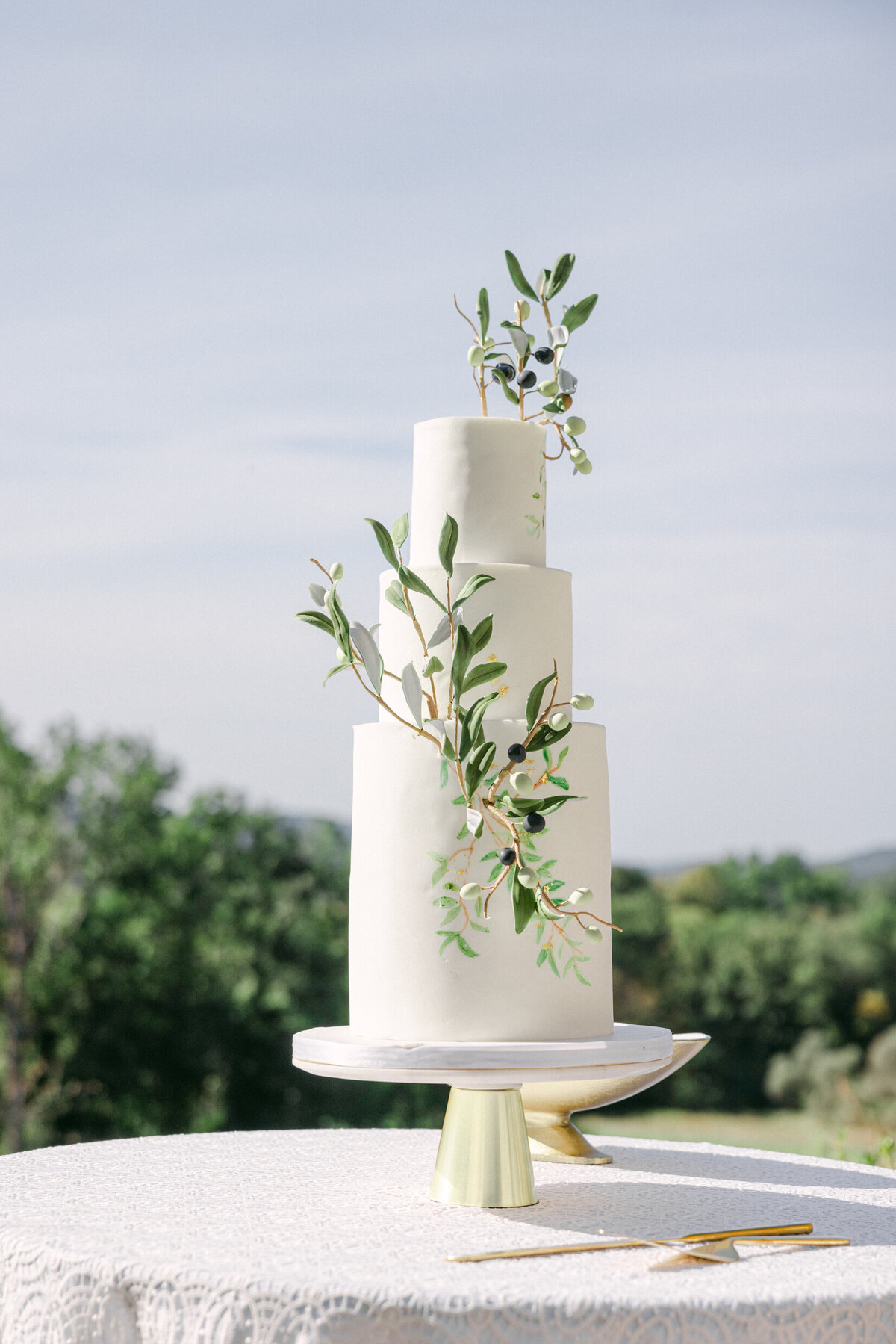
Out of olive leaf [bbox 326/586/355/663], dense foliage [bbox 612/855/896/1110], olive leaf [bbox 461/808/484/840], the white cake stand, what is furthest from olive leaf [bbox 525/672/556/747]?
dense foliage [bbox 612/855/896/1110]

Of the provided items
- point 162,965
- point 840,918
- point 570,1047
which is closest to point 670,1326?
point 570,1047

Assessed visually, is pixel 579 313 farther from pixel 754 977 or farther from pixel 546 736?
pixel 754 977

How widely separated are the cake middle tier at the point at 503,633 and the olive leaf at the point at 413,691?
0.13 metres

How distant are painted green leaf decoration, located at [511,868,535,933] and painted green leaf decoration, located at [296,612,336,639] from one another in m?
0.38

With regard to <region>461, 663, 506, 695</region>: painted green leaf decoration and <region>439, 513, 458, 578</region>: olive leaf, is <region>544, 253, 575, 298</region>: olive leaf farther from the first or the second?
<region>461, 663, 506, 695</region>: painted green leaf decoration

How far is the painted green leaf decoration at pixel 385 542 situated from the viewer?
173 cm

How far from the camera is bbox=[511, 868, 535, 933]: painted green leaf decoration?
168cm

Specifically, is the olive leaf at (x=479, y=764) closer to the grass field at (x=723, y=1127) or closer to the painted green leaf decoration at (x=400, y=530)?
the painted green leaf decoration at (x=400, y=530)

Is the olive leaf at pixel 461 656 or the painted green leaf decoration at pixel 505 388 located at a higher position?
the painted green leaf decoration at pixel 505 388

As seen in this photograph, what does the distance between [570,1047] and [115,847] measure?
954 centimetres

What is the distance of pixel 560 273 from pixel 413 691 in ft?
2.43

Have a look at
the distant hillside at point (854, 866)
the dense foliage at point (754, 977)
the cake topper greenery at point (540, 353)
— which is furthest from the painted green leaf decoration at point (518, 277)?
the distant hillside at point (854, 866)

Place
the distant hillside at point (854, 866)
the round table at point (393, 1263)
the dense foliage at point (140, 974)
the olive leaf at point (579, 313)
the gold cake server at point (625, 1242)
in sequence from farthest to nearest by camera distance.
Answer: the distant hillside at point (854, 866) < the dense foliage at point (140, 974) < the olive leaf at point (579, 313) < the gold cake server at point (625, 1242) < the round table at point (393, 1263)

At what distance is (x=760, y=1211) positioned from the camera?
1.81 metres
